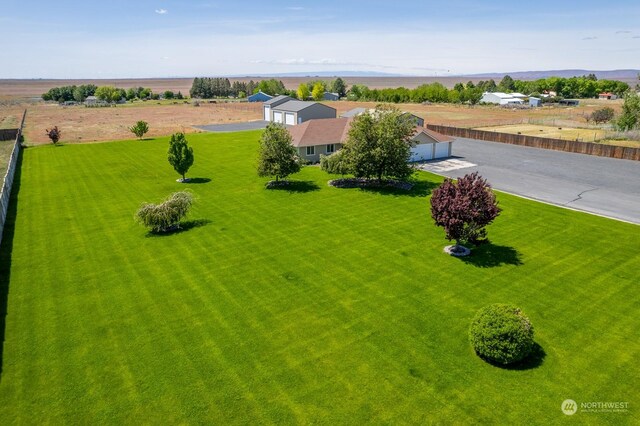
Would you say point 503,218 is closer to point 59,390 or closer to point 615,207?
point 615,207

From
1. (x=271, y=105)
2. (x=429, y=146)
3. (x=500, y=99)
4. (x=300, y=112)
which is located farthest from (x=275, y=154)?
(x=500, y=99)

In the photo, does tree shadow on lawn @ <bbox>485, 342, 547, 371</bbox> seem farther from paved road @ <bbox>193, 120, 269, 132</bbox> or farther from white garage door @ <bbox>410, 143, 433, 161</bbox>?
paved road @ <bbox>193, 120, 269, 132</bbox>

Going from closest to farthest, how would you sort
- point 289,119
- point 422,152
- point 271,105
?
point 422,152 → point 289,119 → point 271,105

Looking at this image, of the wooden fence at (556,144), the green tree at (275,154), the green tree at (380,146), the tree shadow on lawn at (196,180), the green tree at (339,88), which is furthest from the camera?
the green tree at (339,88)

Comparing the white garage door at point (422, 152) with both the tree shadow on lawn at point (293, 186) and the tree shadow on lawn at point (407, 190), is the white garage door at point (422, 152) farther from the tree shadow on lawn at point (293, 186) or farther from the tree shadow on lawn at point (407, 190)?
the tree shadow on lawn at point (293, 186)

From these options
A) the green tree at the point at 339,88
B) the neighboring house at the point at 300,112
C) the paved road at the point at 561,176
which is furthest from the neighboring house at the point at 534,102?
the paved road at the point at 561,176

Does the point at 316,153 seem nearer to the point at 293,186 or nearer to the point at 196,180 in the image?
the point at 293,186
